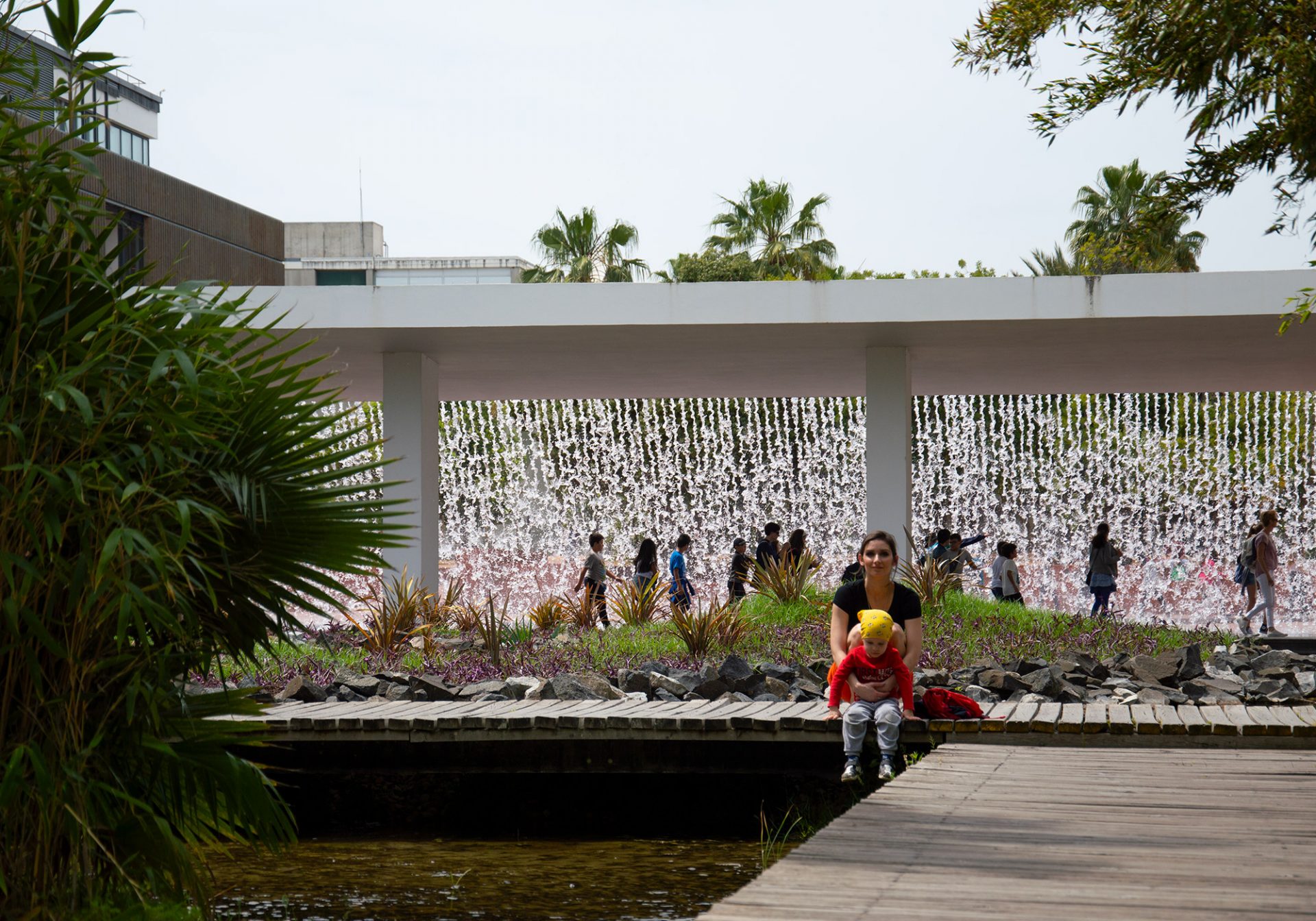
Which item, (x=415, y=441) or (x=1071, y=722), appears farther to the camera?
(x=415, y=441)

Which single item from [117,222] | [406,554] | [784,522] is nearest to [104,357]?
[117,222]

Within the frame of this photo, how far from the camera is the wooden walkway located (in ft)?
22.1

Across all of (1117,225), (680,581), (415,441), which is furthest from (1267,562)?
(1117,225)

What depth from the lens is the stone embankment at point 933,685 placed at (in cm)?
838

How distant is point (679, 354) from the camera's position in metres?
15.1

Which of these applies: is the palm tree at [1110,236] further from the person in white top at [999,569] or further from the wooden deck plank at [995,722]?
the wooden deck plank at [995,722]

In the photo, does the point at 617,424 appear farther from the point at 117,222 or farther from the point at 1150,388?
the point at 117,222

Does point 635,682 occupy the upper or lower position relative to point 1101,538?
lower

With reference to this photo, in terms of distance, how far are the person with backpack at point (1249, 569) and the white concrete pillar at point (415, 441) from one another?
9752 mm

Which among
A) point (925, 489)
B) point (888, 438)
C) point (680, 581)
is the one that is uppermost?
point (888, 438)

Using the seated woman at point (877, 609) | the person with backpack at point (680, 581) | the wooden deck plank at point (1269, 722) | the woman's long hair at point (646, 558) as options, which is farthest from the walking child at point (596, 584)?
the wooden deck plank at point (1269, 722)

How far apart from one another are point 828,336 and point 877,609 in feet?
23.6

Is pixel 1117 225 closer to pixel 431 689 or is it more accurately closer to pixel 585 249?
pixel 585 249

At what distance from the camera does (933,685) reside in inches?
341
